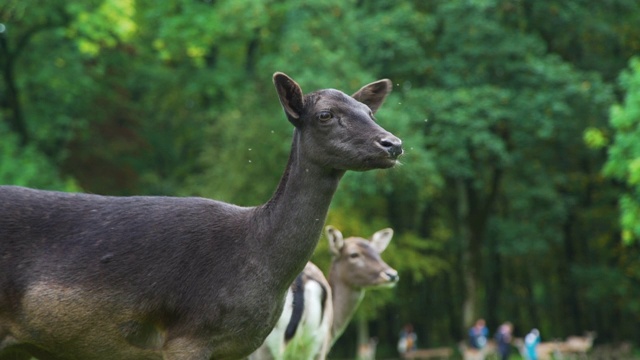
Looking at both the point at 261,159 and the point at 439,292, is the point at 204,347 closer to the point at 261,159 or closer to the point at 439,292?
the point at 261,159

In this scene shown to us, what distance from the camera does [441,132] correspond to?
31219 mm

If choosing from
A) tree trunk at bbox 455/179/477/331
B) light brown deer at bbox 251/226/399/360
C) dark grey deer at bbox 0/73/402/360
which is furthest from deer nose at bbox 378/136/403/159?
tree trunk at bbox 455/179/477/331

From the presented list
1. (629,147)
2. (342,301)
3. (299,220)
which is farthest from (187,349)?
(629,147)

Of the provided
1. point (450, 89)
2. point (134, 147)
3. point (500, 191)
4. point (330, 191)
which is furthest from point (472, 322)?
point (330, 191)

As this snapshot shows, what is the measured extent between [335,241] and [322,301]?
8.59 ft

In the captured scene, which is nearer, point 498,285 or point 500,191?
point 500,191

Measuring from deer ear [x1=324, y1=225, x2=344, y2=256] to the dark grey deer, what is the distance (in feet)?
20.8

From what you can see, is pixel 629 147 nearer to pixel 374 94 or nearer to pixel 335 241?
pixel 335 241

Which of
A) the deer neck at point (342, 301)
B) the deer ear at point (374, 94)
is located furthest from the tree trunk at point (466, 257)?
the deer ear at point (374, 94)

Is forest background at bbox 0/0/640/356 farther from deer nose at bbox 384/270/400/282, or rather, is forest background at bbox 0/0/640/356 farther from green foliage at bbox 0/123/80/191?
deer nose at bbox 384/270/400/282

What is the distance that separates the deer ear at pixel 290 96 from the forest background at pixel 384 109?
18.8 meters

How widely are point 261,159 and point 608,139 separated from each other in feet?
33.1

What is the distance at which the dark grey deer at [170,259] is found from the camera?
264 inches

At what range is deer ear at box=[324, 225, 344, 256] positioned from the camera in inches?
530
